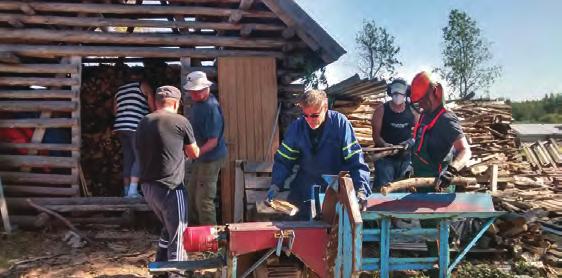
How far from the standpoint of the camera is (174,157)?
5.00 meters

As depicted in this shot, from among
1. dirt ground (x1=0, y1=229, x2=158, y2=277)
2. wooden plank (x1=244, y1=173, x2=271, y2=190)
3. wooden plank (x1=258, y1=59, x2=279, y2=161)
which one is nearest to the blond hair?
dirt ground (x1=0, y1=229, x2=158, y2=277)

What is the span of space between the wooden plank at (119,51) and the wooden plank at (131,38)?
95 mm

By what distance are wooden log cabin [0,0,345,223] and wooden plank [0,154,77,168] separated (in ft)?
0.05

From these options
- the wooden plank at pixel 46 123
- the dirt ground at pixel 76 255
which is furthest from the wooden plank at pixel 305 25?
the dirt ground at pixel 76 255

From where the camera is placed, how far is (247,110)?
828 cm

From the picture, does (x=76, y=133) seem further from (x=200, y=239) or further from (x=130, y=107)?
(x=200, y=239)

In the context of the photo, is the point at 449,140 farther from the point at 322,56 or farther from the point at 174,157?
the point at 322,56

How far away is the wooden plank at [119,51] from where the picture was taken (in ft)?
26.2

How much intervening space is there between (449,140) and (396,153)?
83.9 inches

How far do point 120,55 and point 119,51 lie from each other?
0.06 metres

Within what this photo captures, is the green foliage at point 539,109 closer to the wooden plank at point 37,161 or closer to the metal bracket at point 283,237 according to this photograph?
the wooden plank at point 37,161

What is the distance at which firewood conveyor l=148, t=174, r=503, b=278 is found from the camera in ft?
9.71

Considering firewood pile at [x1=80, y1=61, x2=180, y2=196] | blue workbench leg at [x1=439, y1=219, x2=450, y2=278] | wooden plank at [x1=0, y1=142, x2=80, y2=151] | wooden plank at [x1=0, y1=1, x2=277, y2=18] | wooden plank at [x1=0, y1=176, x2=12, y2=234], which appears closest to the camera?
blue workbench leg at [x1=439, y1=219, x2=450, y2=278]

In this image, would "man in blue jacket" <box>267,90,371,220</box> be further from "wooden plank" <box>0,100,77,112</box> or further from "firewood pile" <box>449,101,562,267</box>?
"wooden plank" <box>0,100,77,112</box>
